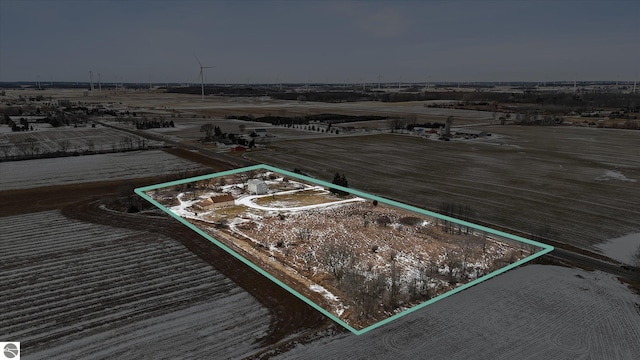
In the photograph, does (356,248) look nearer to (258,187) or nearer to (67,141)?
(258,187)

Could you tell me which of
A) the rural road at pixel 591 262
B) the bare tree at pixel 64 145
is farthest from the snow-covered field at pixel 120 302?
the bare tree at pixel 64 145

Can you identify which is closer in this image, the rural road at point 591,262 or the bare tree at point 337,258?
the bare tree at point 337,258

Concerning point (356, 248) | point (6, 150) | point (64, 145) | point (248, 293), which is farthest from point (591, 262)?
point (6, 150)

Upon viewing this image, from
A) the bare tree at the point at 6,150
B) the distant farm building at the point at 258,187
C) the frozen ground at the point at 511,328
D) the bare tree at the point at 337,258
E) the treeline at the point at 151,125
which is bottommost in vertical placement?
the frozen ground at the point at 511,328

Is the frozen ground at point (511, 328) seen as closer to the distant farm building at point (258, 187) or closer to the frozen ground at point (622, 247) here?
the frozen ground at point (622, 247)

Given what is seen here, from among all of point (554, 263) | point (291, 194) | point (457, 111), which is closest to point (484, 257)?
point (291, 194)

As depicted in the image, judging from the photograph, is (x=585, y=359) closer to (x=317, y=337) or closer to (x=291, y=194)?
(x=317, y=337)
